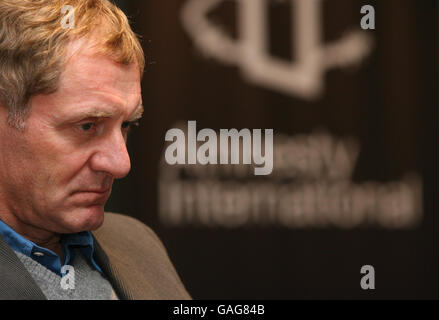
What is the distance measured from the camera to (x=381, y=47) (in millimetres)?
2922

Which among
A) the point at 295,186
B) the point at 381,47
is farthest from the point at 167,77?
the point at 381,47

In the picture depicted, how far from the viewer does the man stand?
94 cm

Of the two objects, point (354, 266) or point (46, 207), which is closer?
point (46, 207)

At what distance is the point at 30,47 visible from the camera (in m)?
0.94

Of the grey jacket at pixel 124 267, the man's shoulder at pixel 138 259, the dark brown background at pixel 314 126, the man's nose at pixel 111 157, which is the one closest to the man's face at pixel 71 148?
the man's nose at pixel 111 157

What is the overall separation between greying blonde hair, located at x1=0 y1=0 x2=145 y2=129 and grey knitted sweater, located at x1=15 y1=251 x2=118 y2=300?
0.88 feet

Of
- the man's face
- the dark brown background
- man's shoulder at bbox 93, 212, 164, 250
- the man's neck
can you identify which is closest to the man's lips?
Result: the man's face

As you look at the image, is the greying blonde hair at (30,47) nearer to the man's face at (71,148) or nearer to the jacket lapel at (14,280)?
the man's face at (71,148)

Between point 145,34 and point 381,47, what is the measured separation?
4.05 ft

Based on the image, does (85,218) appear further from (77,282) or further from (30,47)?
(30,47)

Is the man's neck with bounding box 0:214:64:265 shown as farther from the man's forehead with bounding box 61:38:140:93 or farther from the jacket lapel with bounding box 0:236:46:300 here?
the man's forehead with bounding box 61:38:140:93

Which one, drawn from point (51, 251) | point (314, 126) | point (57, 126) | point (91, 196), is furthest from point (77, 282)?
point (314, 126)

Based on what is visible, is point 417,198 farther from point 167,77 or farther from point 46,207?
point 46,207

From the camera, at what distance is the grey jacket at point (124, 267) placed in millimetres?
937
